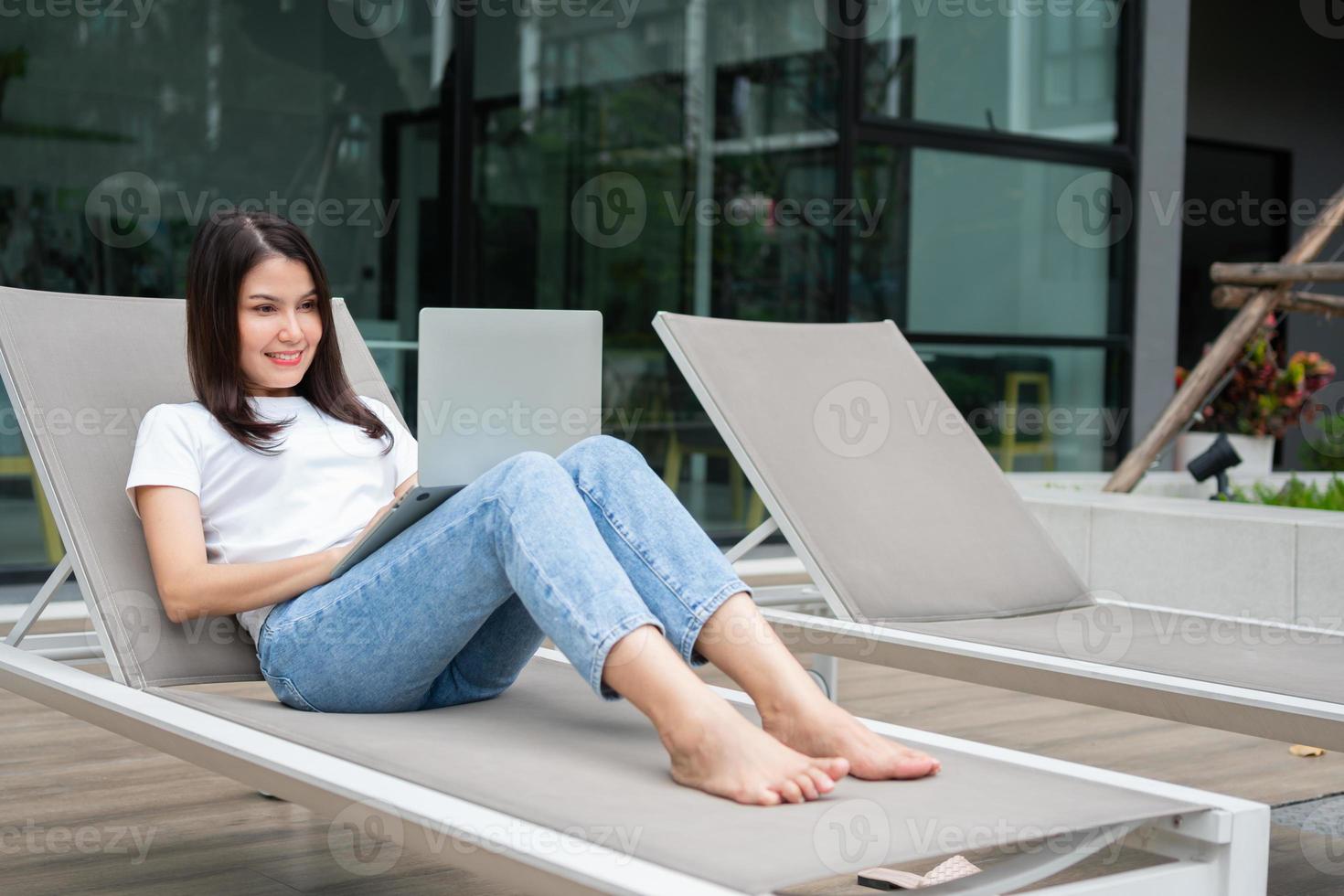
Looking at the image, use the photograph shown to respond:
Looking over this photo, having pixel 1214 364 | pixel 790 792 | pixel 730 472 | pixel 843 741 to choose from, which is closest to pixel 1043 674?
pixel 843 741

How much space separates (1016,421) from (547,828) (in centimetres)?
578

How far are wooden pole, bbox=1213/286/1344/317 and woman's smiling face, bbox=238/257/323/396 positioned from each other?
357 centimetres

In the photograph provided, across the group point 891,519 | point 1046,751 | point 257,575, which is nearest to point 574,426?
point 257,575

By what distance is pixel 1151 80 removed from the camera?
742 centimetres

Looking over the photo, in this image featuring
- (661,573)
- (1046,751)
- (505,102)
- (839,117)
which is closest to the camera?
(661,573)

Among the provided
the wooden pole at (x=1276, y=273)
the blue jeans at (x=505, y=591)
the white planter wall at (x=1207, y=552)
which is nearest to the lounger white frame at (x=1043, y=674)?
the blue jeans at (x=505, y=591)

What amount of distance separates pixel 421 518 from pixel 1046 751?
1.87 m

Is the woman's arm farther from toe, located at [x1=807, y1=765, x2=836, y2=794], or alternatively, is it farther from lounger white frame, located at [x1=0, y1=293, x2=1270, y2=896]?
toe, located at [x1=807, y1=765, x2=836, y2=794]

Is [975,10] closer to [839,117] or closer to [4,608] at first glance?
[839,117]

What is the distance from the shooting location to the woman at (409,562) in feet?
5.19

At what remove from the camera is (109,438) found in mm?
2271

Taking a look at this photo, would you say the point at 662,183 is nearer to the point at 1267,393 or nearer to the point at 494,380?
the point at 1267,393

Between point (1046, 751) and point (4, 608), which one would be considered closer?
point (1046, 751)

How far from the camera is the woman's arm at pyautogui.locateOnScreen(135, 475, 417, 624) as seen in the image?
1918 mm
